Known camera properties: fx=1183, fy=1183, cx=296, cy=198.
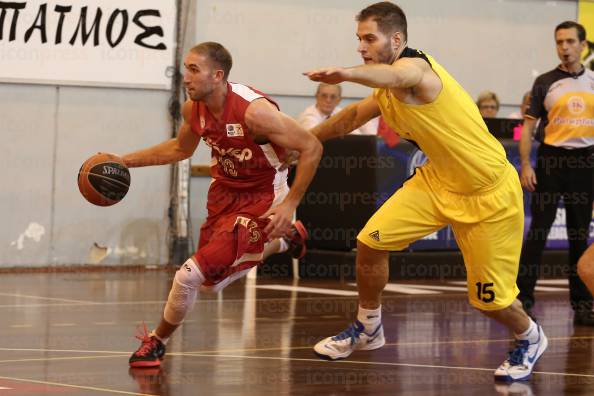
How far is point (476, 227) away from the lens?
5.88 meters

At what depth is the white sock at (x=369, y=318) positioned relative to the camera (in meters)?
6.25

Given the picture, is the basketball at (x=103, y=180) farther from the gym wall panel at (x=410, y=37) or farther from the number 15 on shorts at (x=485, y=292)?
the gym wall panel at (x=410, y=37)

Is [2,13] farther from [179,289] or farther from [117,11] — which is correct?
[179,289]

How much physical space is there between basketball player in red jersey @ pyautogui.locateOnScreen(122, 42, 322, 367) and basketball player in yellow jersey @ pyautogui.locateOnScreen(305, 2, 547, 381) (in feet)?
1.07

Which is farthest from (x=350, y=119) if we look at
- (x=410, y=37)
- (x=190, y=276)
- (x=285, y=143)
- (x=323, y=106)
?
(x=410, y=37)

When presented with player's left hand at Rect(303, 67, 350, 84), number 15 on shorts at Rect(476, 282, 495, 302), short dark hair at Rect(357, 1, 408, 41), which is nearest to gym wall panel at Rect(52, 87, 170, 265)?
number 15 on shorts at Rect(476, 282, 495, 302)

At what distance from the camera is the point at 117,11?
12.4 m

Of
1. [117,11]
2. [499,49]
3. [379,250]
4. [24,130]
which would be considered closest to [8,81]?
[24,130]

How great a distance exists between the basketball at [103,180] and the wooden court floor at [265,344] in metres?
0.90

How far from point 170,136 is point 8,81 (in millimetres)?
1864

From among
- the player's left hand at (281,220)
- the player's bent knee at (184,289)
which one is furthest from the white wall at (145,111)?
the player's left hand at (281,220)

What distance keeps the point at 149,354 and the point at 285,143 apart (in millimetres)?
1321

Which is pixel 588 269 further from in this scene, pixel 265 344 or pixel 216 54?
pixel 216 54

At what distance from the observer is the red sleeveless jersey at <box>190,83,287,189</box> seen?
628 centimetres
